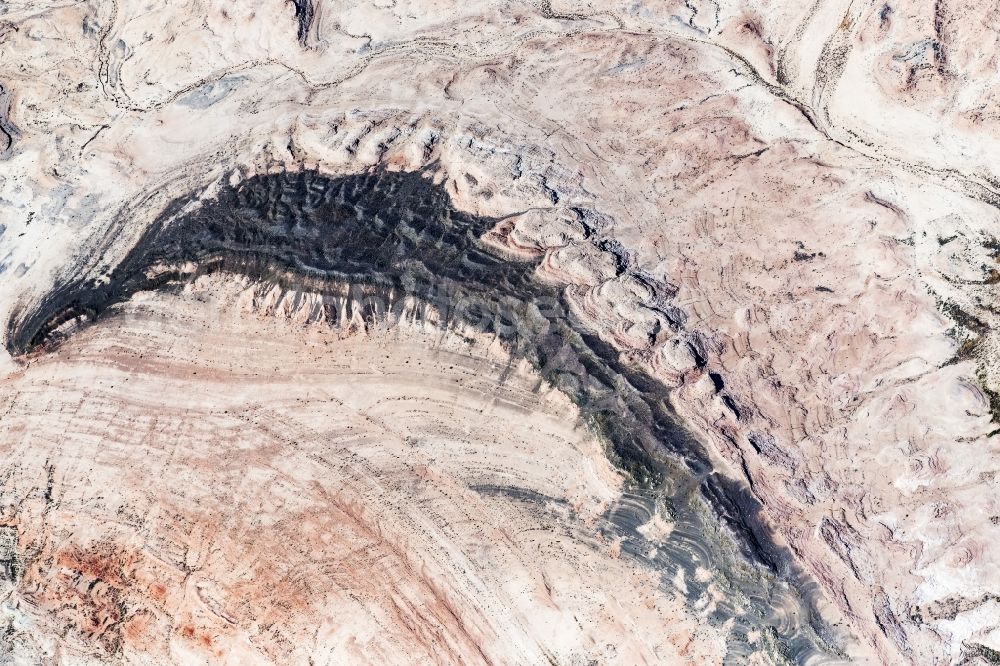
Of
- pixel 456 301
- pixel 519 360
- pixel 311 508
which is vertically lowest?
pixel 311 508

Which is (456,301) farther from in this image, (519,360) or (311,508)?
(311,508)

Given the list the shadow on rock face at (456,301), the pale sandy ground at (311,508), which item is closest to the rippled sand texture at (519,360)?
the pale sandy ground at (311,508)

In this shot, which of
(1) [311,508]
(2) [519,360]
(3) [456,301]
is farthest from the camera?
(3) [456,301]

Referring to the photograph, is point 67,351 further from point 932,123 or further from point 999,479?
point 932,123

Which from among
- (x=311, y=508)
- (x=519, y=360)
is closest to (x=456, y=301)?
(x=519, y=360)

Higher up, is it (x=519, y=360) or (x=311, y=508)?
(x=519, y=360)

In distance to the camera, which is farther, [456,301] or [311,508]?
[456,301]

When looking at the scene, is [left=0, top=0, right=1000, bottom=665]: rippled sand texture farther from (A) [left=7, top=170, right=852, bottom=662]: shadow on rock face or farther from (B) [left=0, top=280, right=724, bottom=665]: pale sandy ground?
(A) [left=7, top=170, right=852, bottom=662]: shadow on rock face

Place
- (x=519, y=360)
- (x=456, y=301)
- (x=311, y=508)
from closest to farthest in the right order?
(x=311, y=508)
(x=519, y=360)
(x=456, y=301)
